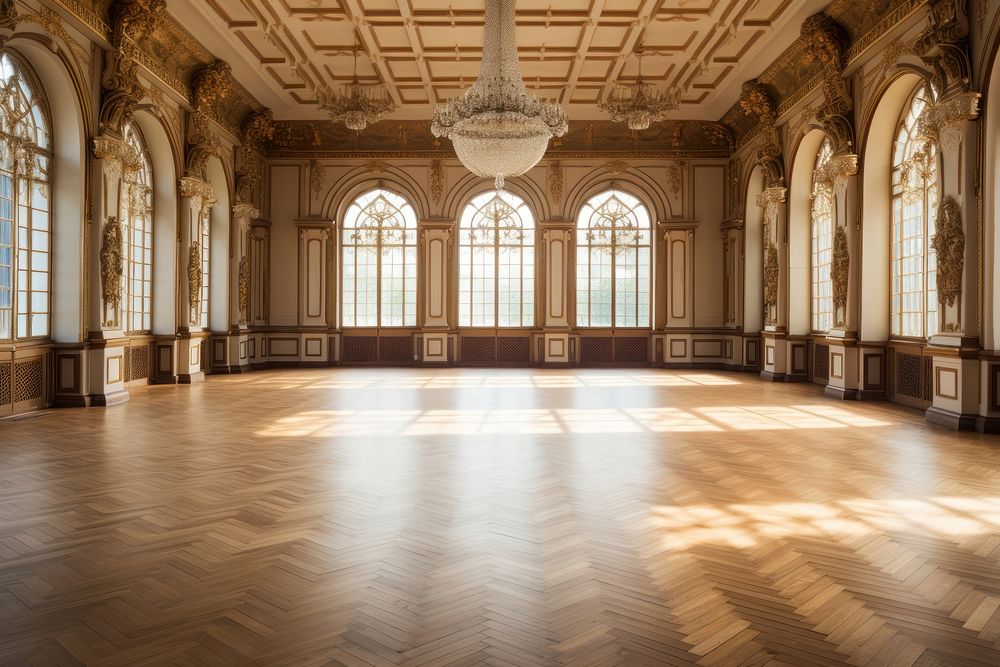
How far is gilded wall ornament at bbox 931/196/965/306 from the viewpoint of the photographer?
25.9ft

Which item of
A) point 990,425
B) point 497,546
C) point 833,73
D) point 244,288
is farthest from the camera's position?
point 244,288

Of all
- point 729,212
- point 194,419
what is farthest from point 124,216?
point 729,212

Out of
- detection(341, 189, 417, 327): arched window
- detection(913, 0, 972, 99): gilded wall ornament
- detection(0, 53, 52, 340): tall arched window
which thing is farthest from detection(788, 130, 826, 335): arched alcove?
detection(0, 53, 52, 340): tall arched window

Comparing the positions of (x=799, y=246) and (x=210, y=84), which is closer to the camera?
(x=210, y=84)

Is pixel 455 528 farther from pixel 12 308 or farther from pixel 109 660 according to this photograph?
pixel 12 308

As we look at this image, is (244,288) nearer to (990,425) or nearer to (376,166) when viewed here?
(376,166)

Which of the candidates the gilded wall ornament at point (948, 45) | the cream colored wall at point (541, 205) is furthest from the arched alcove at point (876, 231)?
the cream colored wall at point (541, 205)

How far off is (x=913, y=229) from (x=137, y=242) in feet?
41.5

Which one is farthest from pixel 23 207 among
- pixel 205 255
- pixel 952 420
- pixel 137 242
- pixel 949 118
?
pixel 952 420

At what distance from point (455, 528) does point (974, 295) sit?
7075 millimetres

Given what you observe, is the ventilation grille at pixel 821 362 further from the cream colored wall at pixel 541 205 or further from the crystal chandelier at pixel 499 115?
the crystal chandelier at pixel 499 115

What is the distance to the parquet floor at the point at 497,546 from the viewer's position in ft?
8.57

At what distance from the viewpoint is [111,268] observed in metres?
9.94

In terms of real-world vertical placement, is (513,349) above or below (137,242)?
below
